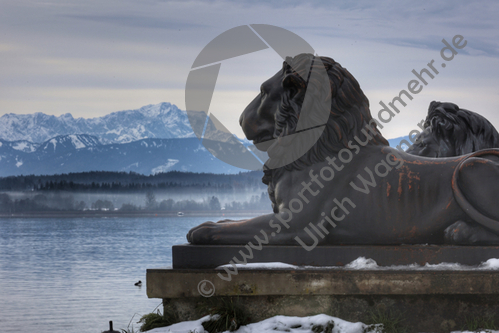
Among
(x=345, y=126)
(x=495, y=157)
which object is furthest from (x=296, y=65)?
(x=495, y=157)

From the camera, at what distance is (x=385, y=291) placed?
5.03 metres

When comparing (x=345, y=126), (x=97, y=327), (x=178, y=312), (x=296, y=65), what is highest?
Answer: (x=296, y=65)

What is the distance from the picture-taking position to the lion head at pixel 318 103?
215 inches

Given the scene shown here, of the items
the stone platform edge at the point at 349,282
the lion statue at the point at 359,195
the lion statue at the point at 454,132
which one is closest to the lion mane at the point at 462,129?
the lion statue at the point at 454,132

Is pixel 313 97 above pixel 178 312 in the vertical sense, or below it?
above

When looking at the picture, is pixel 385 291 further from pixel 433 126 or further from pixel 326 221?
pixel 433 126

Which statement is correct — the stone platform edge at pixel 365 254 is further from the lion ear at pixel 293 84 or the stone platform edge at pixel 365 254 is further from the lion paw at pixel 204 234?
the lion ear at pixel 293 84

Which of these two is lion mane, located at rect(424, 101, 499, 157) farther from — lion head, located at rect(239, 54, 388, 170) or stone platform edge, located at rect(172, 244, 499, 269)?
stone platform edge, located at rect(172, 244, 499, 269)

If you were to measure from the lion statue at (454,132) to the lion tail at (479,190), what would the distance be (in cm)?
199

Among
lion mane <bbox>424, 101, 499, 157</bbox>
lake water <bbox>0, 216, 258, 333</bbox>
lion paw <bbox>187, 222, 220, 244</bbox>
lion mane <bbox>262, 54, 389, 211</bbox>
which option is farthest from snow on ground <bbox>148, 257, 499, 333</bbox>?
lion mane <bbox>424, 101, 499, 157</bbox>

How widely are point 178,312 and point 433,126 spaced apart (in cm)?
420

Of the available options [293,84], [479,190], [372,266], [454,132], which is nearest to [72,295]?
[454,132]

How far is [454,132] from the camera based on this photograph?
7.35 metres

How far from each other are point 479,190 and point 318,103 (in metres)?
1.69
